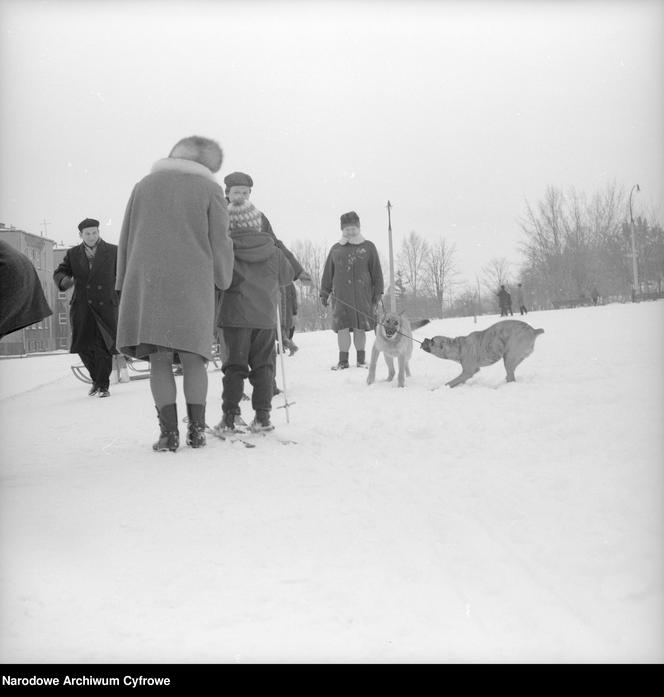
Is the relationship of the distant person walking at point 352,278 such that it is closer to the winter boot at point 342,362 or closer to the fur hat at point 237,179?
the winter boot at point 342,362

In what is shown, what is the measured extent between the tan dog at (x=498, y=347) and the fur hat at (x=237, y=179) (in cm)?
302

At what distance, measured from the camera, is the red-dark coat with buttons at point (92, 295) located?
25.0 feet

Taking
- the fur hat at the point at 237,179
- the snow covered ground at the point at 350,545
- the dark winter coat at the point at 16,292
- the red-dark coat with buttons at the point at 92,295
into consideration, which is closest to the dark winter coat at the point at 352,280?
the red-dark coat with buttons at the point at 92,295

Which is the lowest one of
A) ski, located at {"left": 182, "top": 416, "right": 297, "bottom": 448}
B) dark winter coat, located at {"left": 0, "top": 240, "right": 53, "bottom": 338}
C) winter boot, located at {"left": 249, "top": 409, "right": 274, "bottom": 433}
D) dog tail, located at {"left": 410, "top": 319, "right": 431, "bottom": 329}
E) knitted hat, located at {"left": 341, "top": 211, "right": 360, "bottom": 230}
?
ski, located at {"left": 182, "top": 416, "right": 297, "bottom": 448}

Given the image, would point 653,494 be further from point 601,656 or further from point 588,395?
point 588,395

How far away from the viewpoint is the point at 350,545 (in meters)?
2.07

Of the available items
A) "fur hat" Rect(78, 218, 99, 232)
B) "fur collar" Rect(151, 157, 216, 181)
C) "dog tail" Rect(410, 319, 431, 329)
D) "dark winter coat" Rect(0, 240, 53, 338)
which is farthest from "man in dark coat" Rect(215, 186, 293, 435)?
"fur hat" Rect(78, 218, 99, 232)

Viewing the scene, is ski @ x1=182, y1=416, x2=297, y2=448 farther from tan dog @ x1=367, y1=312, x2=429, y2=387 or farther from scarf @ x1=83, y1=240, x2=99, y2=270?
scarf @ x1=83, y1=240, x2=99, y2=270

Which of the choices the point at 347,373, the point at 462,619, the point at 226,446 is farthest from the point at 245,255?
the point at 347,373

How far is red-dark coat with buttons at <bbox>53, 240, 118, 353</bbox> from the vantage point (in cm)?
762

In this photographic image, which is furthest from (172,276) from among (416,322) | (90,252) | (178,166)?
(416,322)

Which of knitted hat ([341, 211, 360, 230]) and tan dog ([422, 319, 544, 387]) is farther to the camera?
knitted hat ([341, 211, 360, 230])

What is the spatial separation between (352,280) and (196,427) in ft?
19.2

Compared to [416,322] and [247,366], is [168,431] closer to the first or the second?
[247,366]
